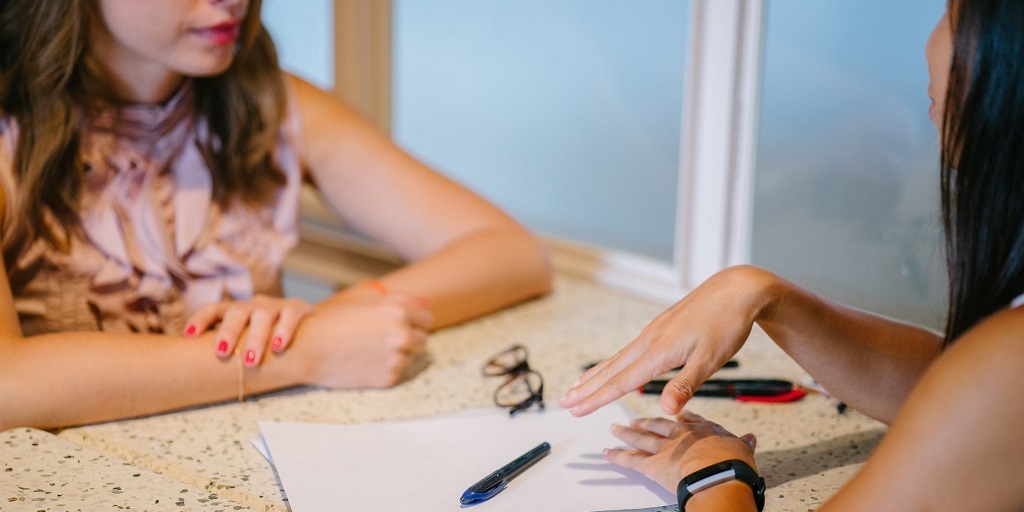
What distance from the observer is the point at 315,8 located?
2.09 meters

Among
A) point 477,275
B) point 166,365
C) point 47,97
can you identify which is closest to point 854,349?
point 477,275

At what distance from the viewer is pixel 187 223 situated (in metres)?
1.28

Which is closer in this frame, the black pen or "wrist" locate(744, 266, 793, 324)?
"wrist" locate(744, 266, 793, 324)

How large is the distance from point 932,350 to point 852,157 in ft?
1.30

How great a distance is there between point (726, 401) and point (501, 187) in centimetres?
88

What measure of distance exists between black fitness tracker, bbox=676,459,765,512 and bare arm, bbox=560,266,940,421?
6 centimetres

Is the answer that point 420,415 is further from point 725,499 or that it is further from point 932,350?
point 932,350

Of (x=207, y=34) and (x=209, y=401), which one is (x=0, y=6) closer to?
(x=207, y=34)

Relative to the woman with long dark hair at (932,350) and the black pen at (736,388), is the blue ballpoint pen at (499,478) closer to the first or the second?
the woman with long dark hair at (932,350)

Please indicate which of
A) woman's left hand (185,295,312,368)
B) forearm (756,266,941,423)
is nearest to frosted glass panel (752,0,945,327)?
forearm (756,266,941,423)

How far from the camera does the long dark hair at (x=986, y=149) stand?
643mm

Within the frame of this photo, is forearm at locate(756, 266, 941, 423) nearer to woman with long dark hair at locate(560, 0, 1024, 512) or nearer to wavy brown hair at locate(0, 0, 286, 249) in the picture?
woman with long dark hair at locate(560, 0, 1024, 512)

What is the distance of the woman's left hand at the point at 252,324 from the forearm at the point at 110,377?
15 mm

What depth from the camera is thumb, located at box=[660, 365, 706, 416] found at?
2.53 feet
